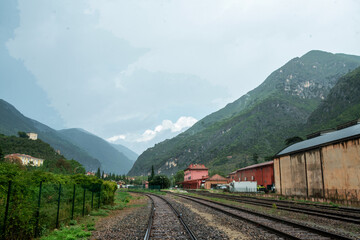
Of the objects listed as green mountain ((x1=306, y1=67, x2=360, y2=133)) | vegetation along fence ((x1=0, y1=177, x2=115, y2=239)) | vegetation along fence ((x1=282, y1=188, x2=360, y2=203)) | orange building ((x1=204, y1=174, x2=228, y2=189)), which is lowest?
orange building ((x1=204, y1=174, x2=228, y2=189))

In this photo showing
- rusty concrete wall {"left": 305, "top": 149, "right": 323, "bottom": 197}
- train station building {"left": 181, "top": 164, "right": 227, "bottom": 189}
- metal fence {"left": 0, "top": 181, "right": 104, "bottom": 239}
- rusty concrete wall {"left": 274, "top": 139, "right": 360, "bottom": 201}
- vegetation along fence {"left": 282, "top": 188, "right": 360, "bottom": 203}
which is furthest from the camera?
train station building {"left": 181, "top": 164, "right": 227, "bottom": 189}

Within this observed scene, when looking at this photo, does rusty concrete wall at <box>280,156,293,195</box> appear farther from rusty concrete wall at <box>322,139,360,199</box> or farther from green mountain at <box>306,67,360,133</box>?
green mountain at <box>306,67,360,133</box>

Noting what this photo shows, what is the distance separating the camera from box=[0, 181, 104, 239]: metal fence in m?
7.53

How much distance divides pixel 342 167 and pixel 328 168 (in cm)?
A: 229

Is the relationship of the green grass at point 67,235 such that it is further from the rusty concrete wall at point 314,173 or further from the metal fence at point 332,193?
the rusty concrete wall at point 314,173

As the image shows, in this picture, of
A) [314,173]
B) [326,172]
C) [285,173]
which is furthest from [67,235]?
[285,173]

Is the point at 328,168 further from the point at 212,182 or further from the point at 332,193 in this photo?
the point at 212,182

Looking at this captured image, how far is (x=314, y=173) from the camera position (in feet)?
109

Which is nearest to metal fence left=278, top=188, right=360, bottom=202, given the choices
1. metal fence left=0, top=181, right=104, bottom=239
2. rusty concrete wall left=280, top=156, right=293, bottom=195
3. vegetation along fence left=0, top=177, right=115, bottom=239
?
rusty concrete wall left=280, top=156, right=293, bottom=195

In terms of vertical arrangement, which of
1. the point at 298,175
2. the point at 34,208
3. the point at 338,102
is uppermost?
the point at 338,102

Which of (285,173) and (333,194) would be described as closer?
(333,194)

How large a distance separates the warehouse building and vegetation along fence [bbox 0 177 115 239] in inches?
1032

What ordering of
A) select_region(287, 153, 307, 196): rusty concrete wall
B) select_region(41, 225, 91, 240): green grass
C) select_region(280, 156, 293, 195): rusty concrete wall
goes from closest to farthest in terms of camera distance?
select_region(41, 225, 91, 240): green grass
select_region(287, 153, 307, 196): rusty concrete wall
select_region(280, 156, 293, 195): rusty concrete wall

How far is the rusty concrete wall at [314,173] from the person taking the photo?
3192 cm
